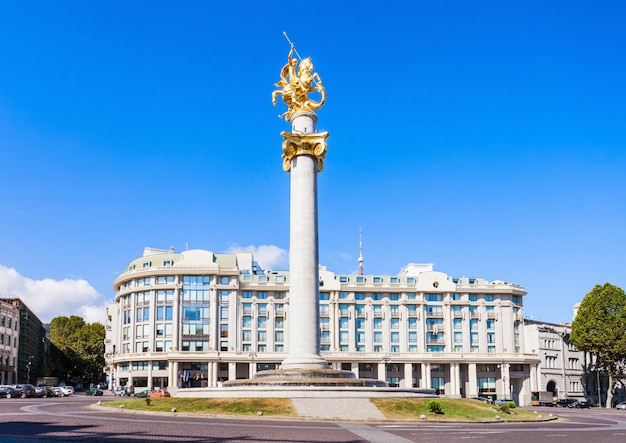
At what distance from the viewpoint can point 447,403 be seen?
53.2 m

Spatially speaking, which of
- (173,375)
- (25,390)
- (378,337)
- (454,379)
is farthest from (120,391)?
(454,379)

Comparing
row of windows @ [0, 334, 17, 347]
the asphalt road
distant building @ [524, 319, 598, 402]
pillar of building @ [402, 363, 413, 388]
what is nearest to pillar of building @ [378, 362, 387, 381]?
pillar of building @ [402, 363, 413, 388]

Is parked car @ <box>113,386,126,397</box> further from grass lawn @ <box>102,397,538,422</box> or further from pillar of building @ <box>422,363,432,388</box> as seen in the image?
grass lawn @ <box>102,397,538,422</box>

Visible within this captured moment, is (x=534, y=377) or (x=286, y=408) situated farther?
(x=534, y=377)

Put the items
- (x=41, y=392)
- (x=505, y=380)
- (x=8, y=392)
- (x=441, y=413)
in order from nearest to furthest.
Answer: (x=441, y=413)
(x=8, y=392)
(x=41, y=392)
(x=505, y=380)

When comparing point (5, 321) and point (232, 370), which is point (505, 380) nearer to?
point (232, 370)

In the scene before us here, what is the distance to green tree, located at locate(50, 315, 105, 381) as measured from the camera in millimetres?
151500

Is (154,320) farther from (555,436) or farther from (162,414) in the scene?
(555,436)

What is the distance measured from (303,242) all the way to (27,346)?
9761 centimetres

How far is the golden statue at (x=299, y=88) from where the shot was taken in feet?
217

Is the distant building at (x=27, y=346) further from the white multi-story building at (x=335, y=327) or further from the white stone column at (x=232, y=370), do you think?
the white stone column at (x=232, y=370)

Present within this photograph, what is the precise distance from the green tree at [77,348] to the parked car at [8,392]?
7058 cm

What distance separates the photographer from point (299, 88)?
66.5m

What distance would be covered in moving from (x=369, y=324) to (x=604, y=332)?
39.8 metres
